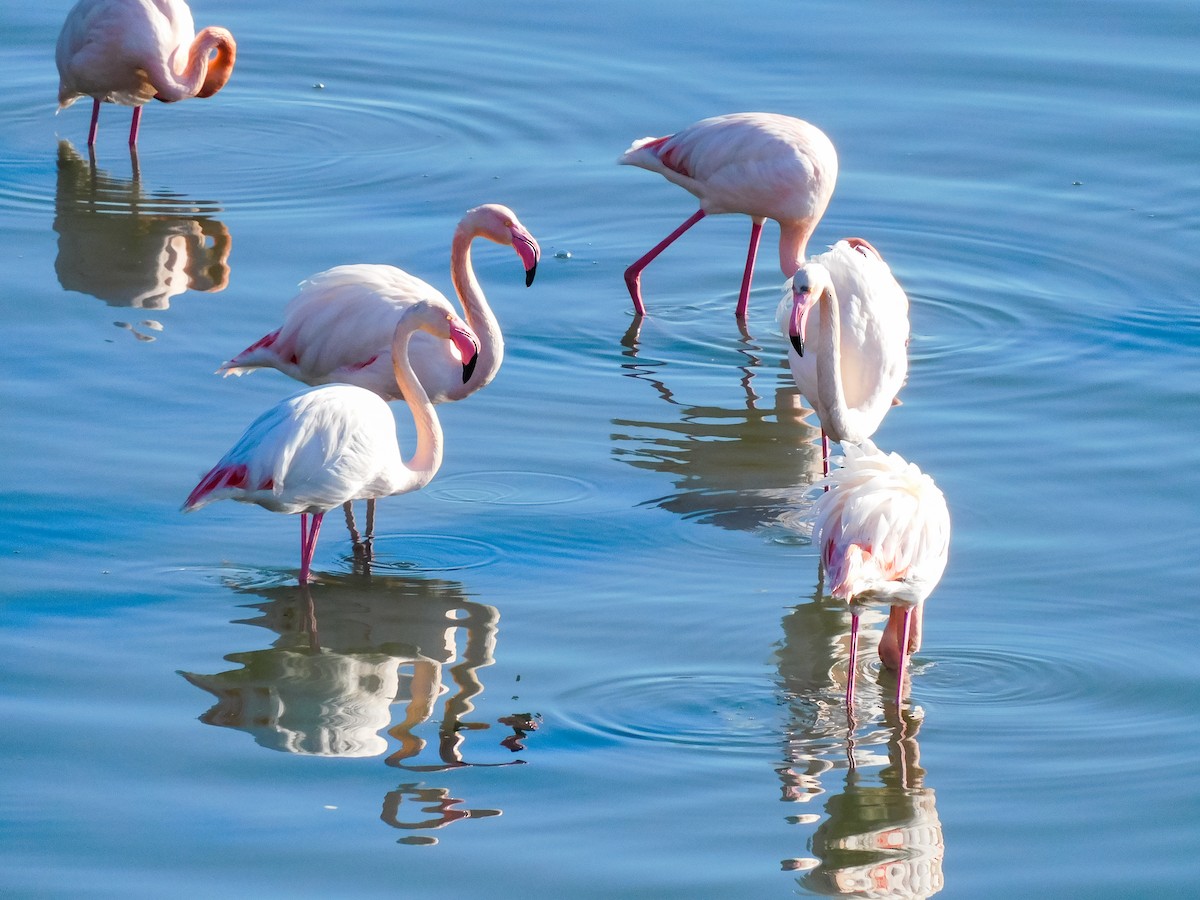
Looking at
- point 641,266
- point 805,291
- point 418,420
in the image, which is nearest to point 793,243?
point 641,266

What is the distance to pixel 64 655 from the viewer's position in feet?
18.0

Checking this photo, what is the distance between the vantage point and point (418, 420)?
6.32 m

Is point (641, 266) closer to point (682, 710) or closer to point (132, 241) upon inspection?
point (132, 241)

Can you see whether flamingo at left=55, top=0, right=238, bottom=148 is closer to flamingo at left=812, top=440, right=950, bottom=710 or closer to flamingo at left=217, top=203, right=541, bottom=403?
flamingo at left=217, top=203, right=541, bottom=403

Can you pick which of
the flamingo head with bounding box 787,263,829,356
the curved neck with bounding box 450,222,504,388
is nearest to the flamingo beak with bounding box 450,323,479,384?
the curved neck with bounding box 450,222,504,388

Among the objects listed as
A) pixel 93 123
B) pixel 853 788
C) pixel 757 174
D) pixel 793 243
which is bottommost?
pixel 853 788

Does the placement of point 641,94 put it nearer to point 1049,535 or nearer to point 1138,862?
point 1049,535

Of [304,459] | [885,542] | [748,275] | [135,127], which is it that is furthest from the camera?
[135,127]

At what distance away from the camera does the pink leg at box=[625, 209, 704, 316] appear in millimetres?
8688

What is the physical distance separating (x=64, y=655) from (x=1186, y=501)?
3.88 metres

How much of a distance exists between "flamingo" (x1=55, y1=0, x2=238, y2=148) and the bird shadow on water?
203 inches

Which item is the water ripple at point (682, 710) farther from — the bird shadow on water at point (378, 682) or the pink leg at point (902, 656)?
the pink leg at point (902, 656)

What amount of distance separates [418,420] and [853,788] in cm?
215

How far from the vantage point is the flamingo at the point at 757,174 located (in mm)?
8469
